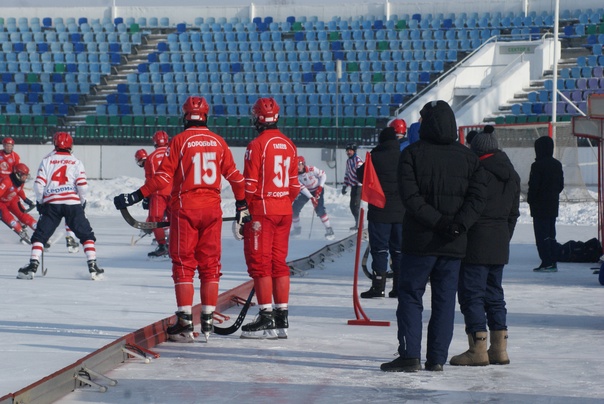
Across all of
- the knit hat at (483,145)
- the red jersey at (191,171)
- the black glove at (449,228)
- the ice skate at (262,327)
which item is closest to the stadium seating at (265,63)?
the ice skate at (262,327)

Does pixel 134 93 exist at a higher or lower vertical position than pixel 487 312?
higher

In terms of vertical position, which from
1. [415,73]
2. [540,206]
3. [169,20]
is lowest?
[540,206]

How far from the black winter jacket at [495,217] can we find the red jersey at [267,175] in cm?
182

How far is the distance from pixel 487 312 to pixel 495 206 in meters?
0.75

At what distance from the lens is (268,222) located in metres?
8.93

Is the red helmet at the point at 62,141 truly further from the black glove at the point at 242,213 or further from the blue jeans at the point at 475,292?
the blue jeans at the point at 475,292

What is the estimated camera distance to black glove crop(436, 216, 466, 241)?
7.04 meters

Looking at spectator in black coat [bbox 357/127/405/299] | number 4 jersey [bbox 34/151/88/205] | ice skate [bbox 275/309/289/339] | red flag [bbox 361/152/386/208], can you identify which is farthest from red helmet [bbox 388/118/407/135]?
ice skate [bbox 275/309/289/339]

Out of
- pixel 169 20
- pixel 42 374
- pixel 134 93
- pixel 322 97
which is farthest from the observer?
pixel 169 20

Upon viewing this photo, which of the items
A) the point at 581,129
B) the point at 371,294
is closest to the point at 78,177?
the point at 371,294

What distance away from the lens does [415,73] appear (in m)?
35.9

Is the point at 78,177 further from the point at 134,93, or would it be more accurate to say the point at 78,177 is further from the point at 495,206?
the point at 134,93

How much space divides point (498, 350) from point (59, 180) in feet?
21.9

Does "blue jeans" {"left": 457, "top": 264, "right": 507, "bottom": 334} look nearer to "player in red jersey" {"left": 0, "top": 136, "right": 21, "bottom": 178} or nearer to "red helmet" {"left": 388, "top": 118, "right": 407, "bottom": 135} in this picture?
"red helmet" {"left": 388, "top": 118, "right": 407, "bottom": 135}
